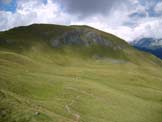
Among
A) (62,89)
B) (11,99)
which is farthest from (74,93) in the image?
(11,99)

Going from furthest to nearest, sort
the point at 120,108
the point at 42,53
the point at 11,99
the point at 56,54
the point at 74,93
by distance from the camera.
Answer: the point at 56,54 < the point at 42,53 < the point at 74,93 < the point at 120,108 < the point at 11,99

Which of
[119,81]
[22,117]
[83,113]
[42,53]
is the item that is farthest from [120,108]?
[42,53]

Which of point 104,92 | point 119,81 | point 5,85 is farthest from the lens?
point 119,81

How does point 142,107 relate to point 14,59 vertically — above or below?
below

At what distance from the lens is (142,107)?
6303 cm

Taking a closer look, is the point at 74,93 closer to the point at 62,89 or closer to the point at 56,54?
the point at 62,89

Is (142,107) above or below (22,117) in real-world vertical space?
below

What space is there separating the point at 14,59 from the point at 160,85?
211ft

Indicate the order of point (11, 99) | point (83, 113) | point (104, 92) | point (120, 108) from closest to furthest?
point (11, 99), point (83, 113), point (120, 108), point (104, 92)

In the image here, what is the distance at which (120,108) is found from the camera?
5588 centimetres

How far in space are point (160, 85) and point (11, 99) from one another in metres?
86.6

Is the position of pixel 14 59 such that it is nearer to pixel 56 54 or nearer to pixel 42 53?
pixel 42 53

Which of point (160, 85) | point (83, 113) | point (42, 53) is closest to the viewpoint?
point (83, 113)

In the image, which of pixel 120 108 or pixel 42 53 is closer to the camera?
pixel 120 108
